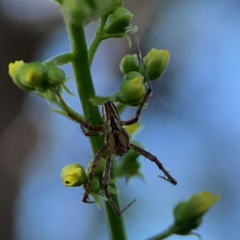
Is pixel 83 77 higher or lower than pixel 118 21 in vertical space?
lower

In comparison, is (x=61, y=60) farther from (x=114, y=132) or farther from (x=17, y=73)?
(x=114, y=132)

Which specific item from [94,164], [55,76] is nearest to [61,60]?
[55,76]

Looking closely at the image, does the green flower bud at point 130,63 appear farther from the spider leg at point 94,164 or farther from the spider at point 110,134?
the spider leg at point 94,164

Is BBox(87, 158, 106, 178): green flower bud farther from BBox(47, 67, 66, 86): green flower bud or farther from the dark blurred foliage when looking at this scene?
the dark blurred foliage

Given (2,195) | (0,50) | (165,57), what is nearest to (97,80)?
(0,50)

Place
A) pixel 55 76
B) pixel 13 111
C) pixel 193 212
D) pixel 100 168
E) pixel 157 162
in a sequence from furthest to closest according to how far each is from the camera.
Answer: pixel 13 111, pixel 157 162, pixel 193 212, pixel 100 168, pixel 55 76

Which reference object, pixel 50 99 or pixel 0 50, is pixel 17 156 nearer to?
pixel 0 50
